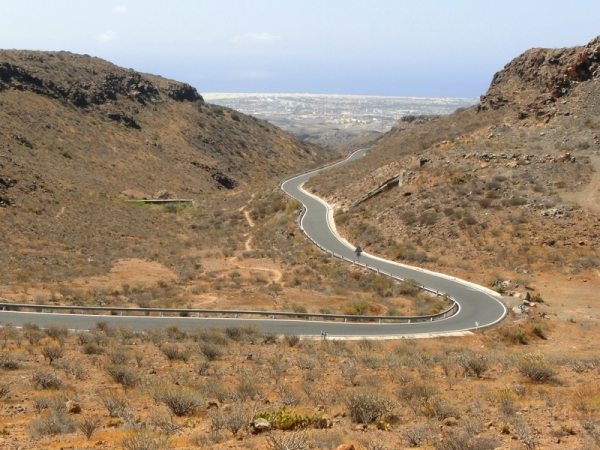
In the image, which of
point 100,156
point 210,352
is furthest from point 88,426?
point 100,156

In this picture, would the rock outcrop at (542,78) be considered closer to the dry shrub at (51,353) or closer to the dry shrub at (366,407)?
the dry shrub at (366,407)

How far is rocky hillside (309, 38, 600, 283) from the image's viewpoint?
3148cm


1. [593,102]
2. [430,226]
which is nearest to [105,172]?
[430,226]

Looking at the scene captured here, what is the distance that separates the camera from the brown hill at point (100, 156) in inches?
1432

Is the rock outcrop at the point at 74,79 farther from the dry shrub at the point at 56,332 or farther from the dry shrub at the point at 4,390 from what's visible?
the dry shrub at the point at 4,390

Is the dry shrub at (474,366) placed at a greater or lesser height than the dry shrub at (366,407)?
lesser

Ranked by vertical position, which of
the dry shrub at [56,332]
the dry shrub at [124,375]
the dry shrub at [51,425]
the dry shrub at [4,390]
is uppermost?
the dry shrub at [51,425]

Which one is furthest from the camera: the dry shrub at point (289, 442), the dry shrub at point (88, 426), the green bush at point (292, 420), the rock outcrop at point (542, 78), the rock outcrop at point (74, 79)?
the rock outcrop at point (74, 79)

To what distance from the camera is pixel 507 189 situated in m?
37.4

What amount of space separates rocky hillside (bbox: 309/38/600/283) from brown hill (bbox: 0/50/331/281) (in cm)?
1654

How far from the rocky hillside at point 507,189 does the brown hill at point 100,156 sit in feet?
54.3

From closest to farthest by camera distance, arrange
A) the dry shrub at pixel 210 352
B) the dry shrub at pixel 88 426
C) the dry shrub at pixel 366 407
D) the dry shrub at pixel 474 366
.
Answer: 1. the dry shrub at pixel 88 426
2. the dry shrub at pixel 366 407
3. the dry shrub at pixel 474 366
4. the dry shrub at pixel 210 352

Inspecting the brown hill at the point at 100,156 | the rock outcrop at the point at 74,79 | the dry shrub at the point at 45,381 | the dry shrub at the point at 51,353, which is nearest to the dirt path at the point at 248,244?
the brown hill at the point at 100,156

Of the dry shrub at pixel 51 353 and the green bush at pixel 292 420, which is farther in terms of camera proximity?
the dry shrub at pixel 51 353
